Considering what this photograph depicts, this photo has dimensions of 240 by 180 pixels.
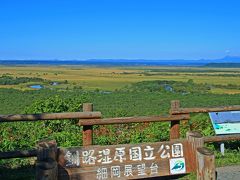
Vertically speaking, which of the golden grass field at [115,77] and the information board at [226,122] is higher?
the information board at [226,122]

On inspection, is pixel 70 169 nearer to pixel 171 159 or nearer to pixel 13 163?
pixel 171 159

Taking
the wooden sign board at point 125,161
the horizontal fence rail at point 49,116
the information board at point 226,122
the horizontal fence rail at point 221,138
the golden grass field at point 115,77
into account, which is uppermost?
the horizontal fence rail at point 49,116

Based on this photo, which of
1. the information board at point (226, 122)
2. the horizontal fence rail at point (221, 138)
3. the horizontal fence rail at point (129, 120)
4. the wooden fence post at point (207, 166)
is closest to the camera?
the wooden fence post at point (207, 166)

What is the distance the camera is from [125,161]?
10.3ft

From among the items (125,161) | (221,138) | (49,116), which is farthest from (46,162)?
(221,138)

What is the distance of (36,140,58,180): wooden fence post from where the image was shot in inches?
105

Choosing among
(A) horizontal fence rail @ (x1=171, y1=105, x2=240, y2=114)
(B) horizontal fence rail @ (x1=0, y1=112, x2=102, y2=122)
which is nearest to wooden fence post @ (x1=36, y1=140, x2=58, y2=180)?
(B) horizontal fence rail @ (x1=0, y1=112, x2=102, y2=122)

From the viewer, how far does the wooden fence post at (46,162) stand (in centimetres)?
267

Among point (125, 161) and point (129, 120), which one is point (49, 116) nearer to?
point (129, 120)

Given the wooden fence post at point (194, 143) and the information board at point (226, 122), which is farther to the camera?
the information board at point (226, 122)

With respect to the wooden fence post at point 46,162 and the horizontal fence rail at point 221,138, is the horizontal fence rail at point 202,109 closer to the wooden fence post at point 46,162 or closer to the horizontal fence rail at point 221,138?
the horizontal fence rail at point 221,138

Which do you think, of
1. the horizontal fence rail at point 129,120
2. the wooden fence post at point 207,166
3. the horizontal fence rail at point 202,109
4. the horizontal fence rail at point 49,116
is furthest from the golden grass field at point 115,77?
the wooden fence post at point 207,166

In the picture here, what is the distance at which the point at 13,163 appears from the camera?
5.70 metres

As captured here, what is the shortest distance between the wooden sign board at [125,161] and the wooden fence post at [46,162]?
16cm
